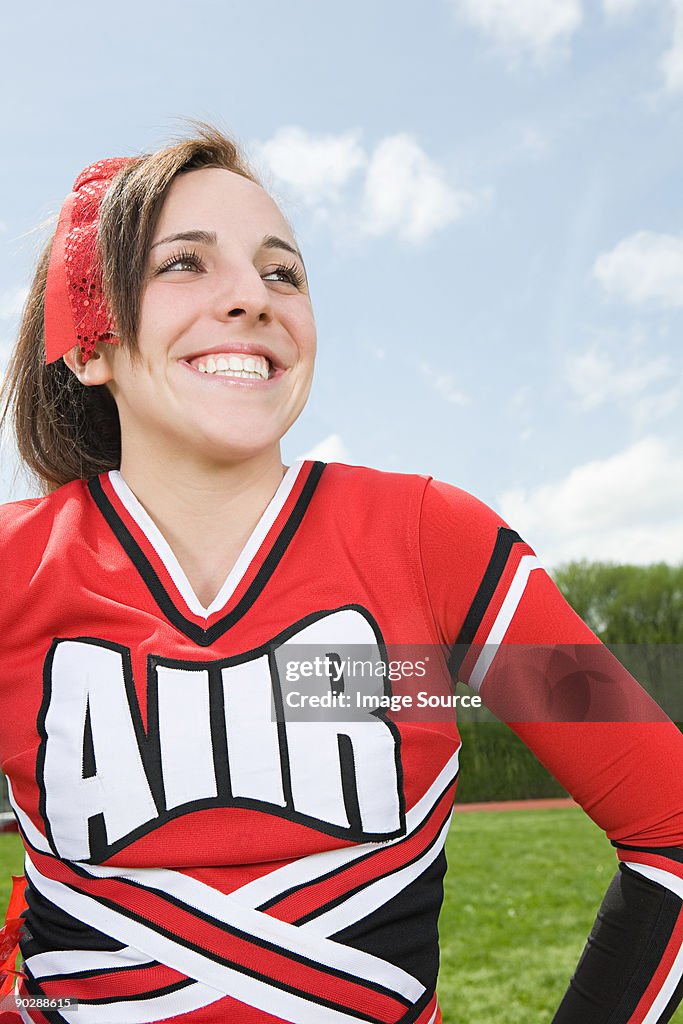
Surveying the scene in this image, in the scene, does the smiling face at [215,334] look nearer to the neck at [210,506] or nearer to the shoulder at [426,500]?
the neck at [210,506]

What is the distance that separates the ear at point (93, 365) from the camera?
5.01ft

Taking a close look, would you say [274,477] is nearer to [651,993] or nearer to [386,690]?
[386,690]

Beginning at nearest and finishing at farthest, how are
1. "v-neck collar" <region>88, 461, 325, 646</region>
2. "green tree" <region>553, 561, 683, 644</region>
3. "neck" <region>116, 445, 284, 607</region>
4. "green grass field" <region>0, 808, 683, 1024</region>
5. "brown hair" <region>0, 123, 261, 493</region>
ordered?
"v-neck collar" <region>88, 461, 325, 646</region> < "neck" <region>116, 445, 284, 607</region> < "brown hair" <region>0, 123, 261, 493</region> < "green grass field" <region>0, 808, 683, 1024</region> < "green tree" <region>553, 561, 683, 644</region>

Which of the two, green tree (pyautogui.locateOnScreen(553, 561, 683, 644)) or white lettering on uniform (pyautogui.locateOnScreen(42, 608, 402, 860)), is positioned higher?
green tree (pyautogui.locateOnScreen(553, 561, 683, 644))

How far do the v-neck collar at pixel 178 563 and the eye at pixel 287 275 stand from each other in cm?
27

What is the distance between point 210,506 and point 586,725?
2.00 ft

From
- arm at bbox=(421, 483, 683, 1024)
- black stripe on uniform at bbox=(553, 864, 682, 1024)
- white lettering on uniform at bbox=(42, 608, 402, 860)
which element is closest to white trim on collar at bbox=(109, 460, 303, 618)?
white lettering on uniform at bbox=(42, 608, 402, 860)

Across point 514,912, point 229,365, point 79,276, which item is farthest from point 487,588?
point 514,912

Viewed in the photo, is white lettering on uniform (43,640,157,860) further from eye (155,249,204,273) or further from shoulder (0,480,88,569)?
eye (155,249,204,273)

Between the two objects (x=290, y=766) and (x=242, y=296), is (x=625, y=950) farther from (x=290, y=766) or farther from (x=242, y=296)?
(x=242, y=296)

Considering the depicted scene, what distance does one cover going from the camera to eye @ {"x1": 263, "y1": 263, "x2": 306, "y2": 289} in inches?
58.1

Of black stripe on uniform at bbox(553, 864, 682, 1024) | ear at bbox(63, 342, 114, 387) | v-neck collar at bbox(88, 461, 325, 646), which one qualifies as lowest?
black stripe on uniform at bbox(553, 864, 682, 1024)

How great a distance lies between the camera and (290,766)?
1.22 m

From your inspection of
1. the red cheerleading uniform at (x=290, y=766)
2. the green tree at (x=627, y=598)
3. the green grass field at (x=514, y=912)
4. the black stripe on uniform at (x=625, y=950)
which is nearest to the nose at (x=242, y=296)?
the red cheerleading uniform at (x=290, y=766)
